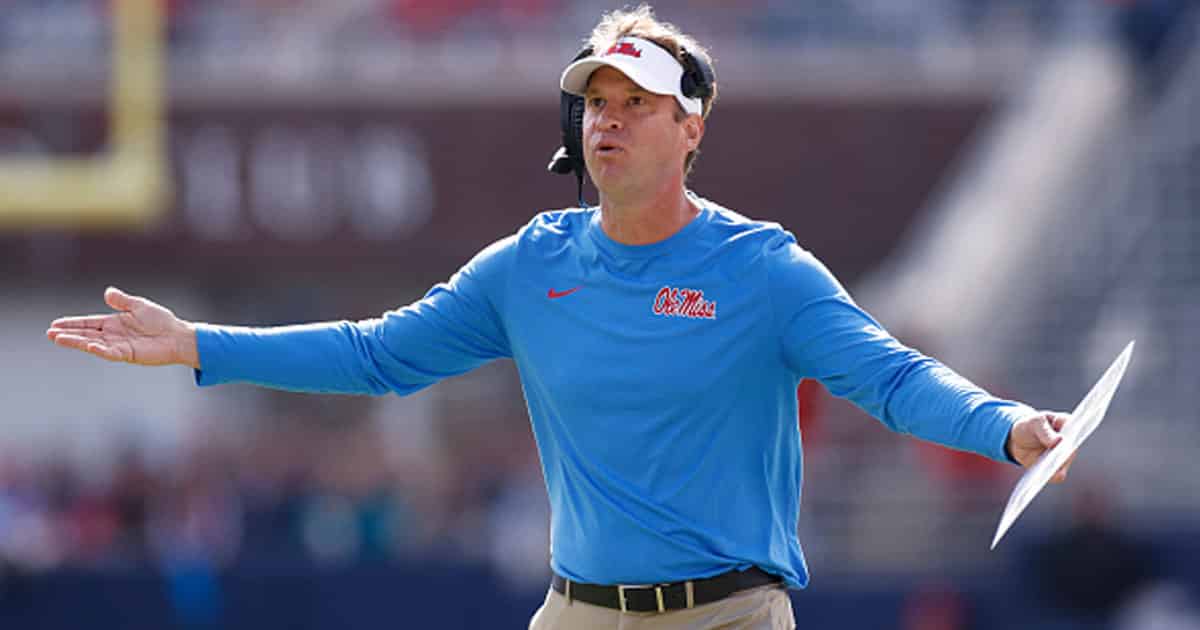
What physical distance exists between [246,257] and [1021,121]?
22.1ft

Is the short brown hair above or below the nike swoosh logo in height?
above

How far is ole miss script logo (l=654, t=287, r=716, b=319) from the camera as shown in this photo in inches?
170

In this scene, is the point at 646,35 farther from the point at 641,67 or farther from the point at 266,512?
the point at 266,512

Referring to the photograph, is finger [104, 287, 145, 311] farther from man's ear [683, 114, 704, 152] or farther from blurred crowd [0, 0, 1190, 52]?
blurred crowd [0, 0, 1190, 52]

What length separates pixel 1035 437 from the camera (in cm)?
378

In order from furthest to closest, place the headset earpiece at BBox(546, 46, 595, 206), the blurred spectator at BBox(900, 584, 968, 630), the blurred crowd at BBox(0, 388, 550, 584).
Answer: the blurred crowd at BBox(0, 388, 550, 584)
the blurred spectator at BBox(900, 584, 968, 630)
the headset earpiece at BBox(546, 46, 595, 206)

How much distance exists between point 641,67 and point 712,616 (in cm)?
118

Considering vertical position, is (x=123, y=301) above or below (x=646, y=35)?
below

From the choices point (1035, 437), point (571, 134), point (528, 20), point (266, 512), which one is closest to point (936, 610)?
point (266, 512)

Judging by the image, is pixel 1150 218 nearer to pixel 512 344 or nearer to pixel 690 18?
pixel 690 18

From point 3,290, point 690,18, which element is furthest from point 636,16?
point 3,290

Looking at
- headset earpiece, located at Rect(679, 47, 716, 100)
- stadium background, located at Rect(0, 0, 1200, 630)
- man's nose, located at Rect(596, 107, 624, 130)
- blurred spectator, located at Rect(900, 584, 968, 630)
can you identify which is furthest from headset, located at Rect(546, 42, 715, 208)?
stadium background, located at Rect(0, 0, 1200, 630)

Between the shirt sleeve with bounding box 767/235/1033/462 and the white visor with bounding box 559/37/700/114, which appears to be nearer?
the shirt sleeve with bounding box 767/235/1033/462

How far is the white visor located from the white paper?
3.64 ft
